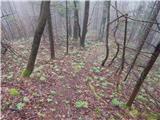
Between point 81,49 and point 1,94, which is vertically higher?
point 1,94

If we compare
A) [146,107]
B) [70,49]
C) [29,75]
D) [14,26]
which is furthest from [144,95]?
[14,26]

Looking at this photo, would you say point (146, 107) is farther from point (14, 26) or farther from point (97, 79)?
point (14, 26)

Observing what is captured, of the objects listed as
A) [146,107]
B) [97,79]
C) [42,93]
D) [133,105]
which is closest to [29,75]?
[42,93]

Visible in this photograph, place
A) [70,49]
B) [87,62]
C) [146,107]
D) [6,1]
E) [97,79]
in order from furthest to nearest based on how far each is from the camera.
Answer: [6,1], [70,49], [87,62], [97,79], [146,107]

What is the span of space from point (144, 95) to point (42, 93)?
5.15 metres

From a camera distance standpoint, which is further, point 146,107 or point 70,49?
point 70,49

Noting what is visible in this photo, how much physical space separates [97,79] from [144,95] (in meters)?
2.51

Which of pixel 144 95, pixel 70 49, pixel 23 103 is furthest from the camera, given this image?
pixel 70 49

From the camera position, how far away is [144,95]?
917cm

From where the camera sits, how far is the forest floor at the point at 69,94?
6406 millimetres

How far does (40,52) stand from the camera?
13.9m

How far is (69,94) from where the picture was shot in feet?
25.5

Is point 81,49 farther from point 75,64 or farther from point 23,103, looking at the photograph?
point 23,103

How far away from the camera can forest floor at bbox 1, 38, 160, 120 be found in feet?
21.0
